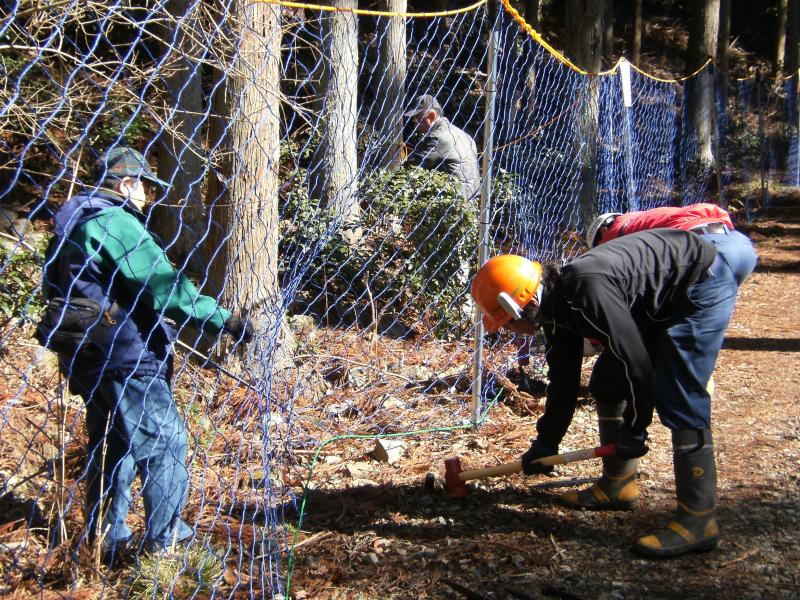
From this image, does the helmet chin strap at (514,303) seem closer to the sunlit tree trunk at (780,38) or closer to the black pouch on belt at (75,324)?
the black pouch on belt at (75,324)

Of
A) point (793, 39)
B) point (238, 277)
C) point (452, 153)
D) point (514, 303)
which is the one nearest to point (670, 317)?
point (514, 303)

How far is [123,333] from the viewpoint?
9.25ft

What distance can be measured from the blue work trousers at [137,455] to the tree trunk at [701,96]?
10.9 m

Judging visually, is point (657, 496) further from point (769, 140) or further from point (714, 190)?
point (769, 140)

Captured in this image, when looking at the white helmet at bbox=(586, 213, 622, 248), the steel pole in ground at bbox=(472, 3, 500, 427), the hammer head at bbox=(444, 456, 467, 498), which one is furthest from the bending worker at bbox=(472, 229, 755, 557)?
the steel pole in ground at bbox=(472, 3, 500, 427)

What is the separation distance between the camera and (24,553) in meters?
3.13

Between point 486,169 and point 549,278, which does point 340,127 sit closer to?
point 486,169

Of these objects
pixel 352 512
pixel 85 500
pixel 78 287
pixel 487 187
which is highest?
pixel 487 187

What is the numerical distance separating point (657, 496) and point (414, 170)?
3.42 m

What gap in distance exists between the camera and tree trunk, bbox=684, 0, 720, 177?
12.3 m

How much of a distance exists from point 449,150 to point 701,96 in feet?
25.9

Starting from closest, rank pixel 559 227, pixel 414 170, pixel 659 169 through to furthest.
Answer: pixel 414 170, pixel 559 227, pixel 659 169

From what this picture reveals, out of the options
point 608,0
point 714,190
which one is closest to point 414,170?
point 714,190

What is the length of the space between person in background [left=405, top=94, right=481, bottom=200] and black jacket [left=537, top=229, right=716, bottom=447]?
316 cm
